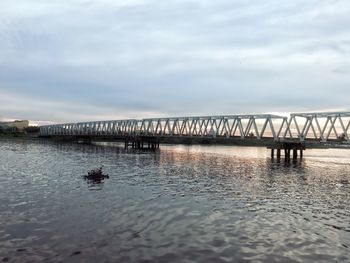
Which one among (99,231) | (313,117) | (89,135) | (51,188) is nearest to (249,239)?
(99,231)

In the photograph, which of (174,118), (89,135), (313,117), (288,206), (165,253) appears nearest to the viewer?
(165,253)

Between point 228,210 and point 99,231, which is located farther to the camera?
point 228,210

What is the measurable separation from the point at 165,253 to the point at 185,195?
13714 millimetres

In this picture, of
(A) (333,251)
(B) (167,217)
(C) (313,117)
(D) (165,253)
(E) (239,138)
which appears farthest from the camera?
(E) (239,138)

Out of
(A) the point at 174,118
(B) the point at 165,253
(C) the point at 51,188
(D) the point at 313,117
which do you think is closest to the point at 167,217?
(B) the point at 165,253

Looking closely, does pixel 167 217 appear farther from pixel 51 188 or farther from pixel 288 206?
pixel 51 188

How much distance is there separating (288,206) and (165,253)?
13472 mm

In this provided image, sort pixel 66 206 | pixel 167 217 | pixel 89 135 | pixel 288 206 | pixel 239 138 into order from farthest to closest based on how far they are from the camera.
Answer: pixel 89 135 < pixel 239 138 < pixel 288 206 < pixel 66 206 < pixel 167 217

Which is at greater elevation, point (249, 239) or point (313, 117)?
point (313, 117)

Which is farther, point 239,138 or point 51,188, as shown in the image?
point 239,138

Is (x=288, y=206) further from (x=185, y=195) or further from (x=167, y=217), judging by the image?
(x=167, y=217)

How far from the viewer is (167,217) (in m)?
20.3

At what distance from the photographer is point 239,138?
95.4 meters

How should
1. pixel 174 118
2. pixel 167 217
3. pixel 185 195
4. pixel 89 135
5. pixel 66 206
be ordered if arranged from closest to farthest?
1. pixel 167 217
2. pixel 66 206
3. pixel 185 195
4. pixel 174 118
5. pixel 89 135
